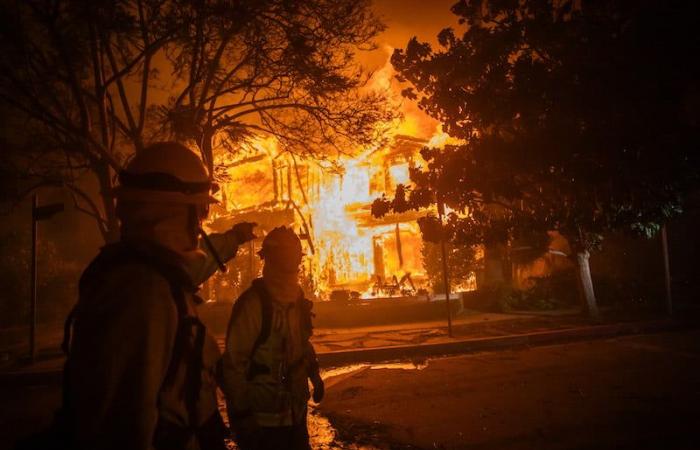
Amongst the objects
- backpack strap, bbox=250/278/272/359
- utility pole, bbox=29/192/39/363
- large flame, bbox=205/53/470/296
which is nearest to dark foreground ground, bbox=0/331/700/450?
utility pole, bbox=29/192/39/363

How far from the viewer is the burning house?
21.7 metres

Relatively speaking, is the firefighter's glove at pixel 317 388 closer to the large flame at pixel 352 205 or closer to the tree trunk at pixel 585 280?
the tree trunk at pixel 585 280

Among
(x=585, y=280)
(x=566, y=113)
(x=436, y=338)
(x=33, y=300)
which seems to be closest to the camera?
(x=566, y=113)

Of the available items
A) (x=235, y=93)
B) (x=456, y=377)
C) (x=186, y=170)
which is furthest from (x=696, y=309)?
(x=186, y=170)

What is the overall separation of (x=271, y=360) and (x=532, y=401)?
14.7ft

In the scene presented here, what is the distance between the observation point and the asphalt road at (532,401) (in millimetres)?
4601

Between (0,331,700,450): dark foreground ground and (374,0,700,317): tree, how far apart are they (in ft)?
11.0

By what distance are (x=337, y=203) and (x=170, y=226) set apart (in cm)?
2163

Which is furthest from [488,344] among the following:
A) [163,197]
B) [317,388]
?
[163,197]

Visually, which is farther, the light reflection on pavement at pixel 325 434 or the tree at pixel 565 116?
the tree at pixel 565 116

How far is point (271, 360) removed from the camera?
287 centimetres

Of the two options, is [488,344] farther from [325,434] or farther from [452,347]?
[325,434]

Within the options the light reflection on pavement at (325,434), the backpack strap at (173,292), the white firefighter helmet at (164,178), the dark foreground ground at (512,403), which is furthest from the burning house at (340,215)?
the backpack strap at (173,292)

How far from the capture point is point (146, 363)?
3.95ft
